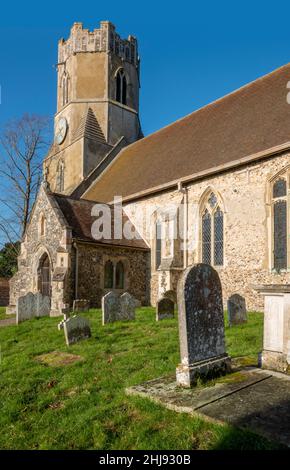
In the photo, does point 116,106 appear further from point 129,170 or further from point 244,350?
point 244,350

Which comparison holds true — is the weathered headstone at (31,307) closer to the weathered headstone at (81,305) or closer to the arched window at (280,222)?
the weathered headstone at (81,305)

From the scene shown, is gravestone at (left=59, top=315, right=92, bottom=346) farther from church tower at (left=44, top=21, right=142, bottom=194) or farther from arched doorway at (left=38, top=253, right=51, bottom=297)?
church tower at (left=44, top=21, right=142, bottom=194)

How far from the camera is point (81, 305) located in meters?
12.9

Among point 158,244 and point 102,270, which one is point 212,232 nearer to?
point 158,244

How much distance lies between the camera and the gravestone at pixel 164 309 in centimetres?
1004

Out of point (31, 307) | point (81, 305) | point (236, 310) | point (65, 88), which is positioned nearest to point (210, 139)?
point (81, 305)

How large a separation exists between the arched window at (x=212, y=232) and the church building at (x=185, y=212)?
4cm

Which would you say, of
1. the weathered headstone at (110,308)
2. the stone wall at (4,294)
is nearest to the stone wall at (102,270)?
the weathered headstone at (110,308)

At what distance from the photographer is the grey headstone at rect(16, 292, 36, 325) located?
1149 cm

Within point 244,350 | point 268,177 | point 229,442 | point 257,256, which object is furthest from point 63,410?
point 268,177

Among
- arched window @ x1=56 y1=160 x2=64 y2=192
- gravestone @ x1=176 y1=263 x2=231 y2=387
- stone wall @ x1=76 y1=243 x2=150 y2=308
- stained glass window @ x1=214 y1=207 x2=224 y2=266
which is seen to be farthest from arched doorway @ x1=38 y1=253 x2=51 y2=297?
gravestone @ x1=176 y1=263 x2=231 y2=387

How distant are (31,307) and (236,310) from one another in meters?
6.80

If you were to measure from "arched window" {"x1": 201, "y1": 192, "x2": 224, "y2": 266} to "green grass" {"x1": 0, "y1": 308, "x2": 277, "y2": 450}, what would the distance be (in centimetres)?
460
